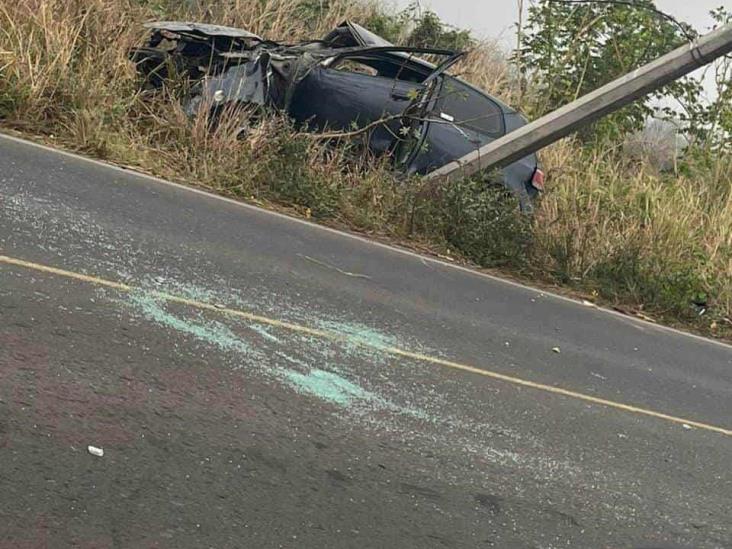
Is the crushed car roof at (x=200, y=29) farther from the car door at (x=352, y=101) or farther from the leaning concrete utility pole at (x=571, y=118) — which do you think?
the leaning concrete utility pole at (x=571, y=118)

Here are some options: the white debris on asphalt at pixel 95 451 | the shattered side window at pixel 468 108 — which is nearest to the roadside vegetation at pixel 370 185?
the shattered side window at pixel 468 108

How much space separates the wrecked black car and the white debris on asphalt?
6.74 meters

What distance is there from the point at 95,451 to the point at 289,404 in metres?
1.24

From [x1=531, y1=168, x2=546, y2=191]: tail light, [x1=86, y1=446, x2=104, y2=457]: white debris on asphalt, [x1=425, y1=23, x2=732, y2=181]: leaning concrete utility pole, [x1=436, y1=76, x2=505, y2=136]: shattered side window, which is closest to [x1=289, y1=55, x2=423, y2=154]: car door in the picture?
[x1=436, y1=76, x2=505, y2=136]: shattered side window

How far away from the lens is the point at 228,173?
947cm

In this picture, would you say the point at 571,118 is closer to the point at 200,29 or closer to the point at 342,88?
the point at 342,88

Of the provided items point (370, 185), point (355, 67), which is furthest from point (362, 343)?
point (355, 67)

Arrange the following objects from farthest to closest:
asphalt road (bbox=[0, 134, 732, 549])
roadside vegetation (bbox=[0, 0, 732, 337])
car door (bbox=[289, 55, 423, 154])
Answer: car door (bbox=[289, 55, 423, 154])
roadside vegetation (bbox=[0, 0, 732, 337])
asphalt road (bbox=[0, 134, 732, 549])

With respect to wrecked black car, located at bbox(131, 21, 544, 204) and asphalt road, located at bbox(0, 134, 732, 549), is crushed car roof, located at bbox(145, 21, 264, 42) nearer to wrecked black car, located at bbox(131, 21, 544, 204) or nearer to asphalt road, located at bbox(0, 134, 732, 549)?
wrecked black car, located at bbox(131, 21, 544, 204)

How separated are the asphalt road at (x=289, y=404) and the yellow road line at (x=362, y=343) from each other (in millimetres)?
24

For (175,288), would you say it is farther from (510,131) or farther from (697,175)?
(697,175)

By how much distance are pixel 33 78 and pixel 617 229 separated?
25.2 ft

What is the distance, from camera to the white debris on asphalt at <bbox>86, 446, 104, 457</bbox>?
3.43 metres

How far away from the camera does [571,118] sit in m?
10.5
